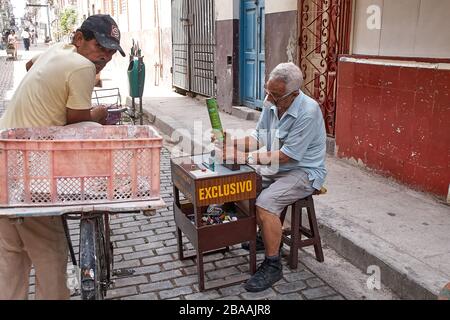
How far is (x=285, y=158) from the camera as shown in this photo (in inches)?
136

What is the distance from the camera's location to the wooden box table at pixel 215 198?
3221 millimetres

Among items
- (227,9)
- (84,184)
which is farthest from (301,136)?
(227,9)

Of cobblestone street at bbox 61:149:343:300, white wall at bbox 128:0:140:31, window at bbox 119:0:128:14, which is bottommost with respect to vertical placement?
cobblestone street at bbox 61:149:343:300

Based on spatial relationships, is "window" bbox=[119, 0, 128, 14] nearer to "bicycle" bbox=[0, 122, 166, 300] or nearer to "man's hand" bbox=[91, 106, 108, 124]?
"man's hand" bbox=[91, 106, 108, 124]

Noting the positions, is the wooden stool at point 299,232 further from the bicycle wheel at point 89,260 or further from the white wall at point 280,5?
the white wall at point 280,5

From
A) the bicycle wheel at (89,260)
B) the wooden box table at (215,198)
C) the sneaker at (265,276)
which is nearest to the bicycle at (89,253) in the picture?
the bicycle wheel at (89,260)

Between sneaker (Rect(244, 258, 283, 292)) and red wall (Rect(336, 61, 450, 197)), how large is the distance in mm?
2076

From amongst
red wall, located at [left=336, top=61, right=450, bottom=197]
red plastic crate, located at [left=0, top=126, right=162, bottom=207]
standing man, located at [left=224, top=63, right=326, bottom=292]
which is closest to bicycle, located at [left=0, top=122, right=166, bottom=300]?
red plastic crate, located at [left=0, top=126, right=162, bottom=207]

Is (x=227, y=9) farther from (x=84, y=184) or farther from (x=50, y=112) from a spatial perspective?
(x=84, y=184)

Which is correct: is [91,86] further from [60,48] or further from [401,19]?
[401,19]

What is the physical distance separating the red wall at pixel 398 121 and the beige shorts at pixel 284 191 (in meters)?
1.71

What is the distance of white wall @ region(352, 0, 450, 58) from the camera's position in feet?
14.8

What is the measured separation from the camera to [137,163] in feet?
7.69

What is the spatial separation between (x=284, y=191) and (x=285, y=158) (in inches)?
9.4
